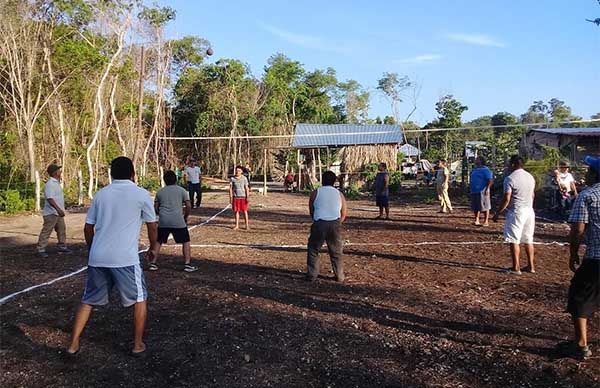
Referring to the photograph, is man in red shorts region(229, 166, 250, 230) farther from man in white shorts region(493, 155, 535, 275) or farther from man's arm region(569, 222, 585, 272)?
man's arm region(569, 222, 585, 272)

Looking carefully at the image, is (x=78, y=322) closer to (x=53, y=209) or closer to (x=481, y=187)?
(x=53, y=209)

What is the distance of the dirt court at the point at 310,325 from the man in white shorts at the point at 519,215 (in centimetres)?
39

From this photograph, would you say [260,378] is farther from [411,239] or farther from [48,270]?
[411,239]

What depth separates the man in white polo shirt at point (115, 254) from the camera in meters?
4.21

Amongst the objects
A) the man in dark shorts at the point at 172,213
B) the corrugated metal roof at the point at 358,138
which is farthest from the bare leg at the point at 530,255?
the corrugated metal roof at the point at 358,138

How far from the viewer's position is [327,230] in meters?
6.78

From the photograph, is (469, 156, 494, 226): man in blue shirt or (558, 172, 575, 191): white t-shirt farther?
(558, 172, 575, 191): white t-shirt

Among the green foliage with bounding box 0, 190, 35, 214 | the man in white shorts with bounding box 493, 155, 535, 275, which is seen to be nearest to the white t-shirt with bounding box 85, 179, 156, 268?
the man in white shorts with bounding box 493, 155, 535, 275

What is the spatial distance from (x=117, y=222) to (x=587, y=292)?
154 inches

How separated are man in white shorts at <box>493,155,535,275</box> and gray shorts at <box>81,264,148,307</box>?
199 inches

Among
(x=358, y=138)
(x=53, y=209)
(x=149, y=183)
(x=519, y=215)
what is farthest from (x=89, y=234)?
(x=358, y=138)

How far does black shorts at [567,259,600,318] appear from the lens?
13.2 ft

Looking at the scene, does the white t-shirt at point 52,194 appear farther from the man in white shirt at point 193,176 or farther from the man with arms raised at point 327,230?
the man in white shirt at point 193,176

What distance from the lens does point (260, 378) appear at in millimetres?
3859
